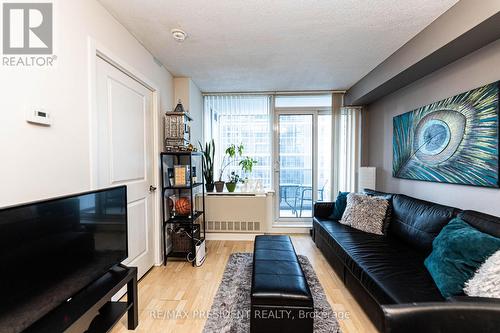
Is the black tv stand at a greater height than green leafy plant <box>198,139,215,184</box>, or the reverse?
green leafy plant <box>198,139,215,184</box>

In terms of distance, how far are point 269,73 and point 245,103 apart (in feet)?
3.10

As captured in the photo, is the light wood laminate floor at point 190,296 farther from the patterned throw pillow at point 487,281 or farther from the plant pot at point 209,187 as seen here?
the plant pot at point 209,187

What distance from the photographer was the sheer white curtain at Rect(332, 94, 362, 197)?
371 centimetres

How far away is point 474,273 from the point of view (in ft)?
4.24

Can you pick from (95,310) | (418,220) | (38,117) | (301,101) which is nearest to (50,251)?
(95,310)

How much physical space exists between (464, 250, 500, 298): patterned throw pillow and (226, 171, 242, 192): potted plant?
2.86m

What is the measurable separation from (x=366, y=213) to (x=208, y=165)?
7.85 ft

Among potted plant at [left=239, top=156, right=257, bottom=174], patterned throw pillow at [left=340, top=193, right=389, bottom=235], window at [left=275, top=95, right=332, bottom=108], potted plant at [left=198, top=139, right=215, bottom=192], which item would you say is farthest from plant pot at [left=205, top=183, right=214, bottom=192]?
patterned throw pillow at [left=340, top=193, right=389, bottom=235]

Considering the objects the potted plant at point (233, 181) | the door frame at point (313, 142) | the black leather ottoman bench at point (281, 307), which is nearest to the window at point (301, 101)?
the door frame at point (313, 142)

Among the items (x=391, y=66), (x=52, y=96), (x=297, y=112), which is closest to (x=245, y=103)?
(x=297, y=112)

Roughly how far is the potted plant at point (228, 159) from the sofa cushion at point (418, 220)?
2.38 meters

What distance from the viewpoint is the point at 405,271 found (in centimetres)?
168

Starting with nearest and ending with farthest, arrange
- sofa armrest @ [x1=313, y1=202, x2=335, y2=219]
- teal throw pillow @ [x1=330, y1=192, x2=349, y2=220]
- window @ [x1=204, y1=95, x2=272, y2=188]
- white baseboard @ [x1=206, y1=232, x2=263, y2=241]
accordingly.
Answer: teal throw pillow @ [x1=330, y1=192, x2=349, y2=220]
sofa armrest @ [x1=313, y1=202, x2=335, y2=219]
white baseboard @ [x1=206, y1=232, x2=263, y2=241]
window @ [x1=204, y1=95, x2=272, y2=188]

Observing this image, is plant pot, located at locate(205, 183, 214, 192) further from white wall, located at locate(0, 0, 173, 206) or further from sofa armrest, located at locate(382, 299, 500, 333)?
sofa armrest, located at locate(382, 299, 500, 333)
